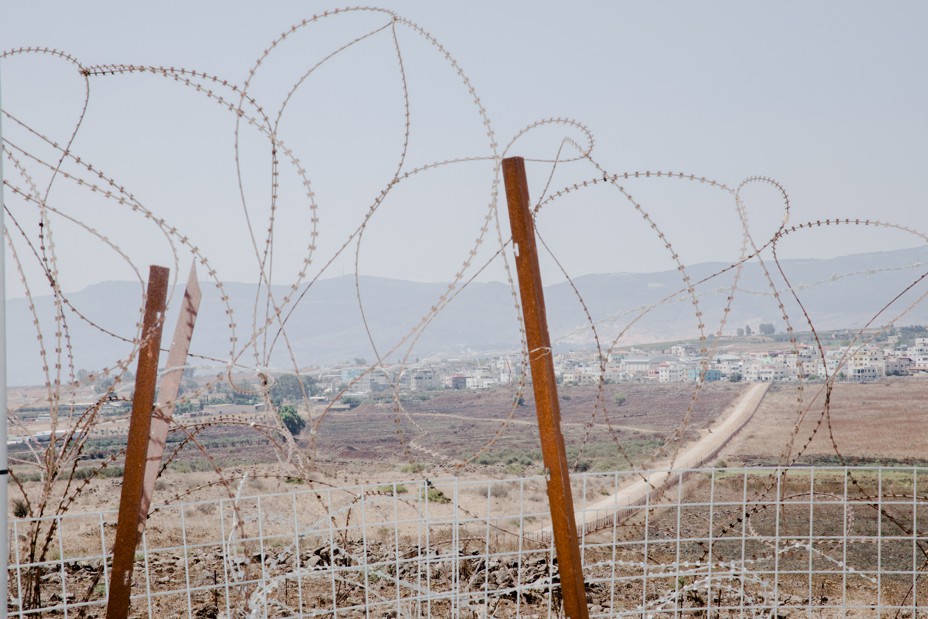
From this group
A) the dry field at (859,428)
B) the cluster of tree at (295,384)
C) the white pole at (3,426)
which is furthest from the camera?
the dry field at (859,428)

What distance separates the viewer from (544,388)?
3.10 metres

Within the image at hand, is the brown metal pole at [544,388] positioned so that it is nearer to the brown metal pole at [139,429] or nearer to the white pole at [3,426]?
the brown metal pole at [139,429]

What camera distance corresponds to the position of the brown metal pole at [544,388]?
10.1 ft

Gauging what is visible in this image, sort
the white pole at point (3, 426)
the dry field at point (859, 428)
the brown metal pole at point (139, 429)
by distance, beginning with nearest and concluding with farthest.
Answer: the white pole at point (3, 426), the brown metal pole at point (139, 429), the dry field at point (859, 428)

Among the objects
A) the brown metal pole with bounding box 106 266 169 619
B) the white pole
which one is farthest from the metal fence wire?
the white pole

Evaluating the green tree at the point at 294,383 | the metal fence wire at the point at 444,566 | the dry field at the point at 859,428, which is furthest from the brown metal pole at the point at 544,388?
the dry field at the point at 859,428

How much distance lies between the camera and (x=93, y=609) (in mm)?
5777

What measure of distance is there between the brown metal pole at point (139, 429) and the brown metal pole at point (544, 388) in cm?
120

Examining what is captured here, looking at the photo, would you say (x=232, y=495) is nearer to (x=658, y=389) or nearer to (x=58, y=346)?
(x=58, y=346)

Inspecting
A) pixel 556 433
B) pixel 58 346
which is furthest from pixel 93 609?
pixel 556 433

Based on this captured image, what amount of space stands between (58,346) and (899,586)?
10307mm

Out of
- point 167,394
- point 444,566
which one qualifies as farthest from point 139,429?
point 444,566

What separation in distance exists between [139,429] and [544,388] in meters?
1.34

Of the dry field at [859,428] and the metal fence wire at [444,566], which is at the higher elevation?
the metal fence wire at [444,566]
